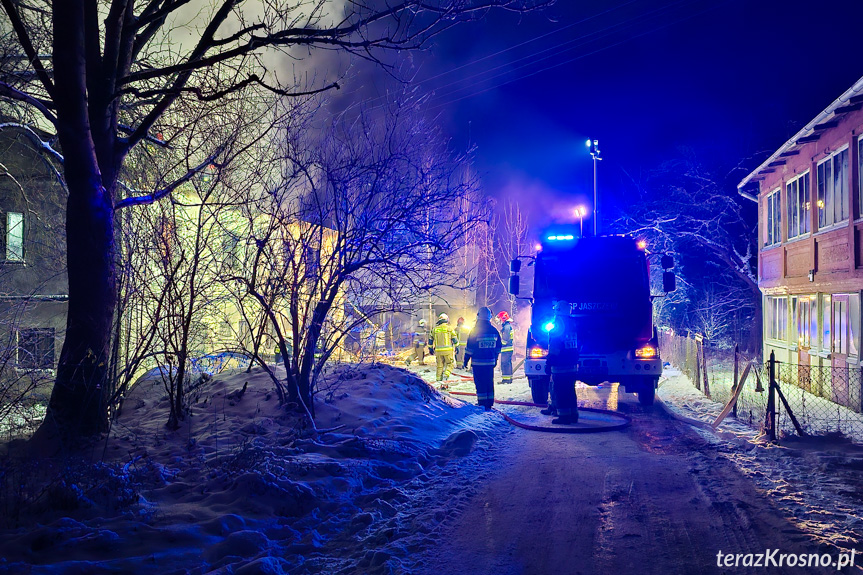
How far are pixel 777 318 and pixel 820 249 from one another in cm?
464

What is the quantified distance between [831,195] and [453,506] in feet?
43.0

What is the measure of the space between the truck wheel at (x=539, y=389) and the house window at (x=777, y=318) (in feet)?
30.8

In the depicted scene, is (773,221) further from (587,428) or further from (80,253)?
(80,253)

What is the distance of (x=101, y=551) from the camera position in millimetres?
4258

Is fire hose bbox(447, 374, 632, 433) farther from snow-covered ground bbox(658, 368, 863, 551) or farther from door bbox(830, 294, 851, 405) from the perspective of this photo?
door bbox(830, 294, 851, 405)

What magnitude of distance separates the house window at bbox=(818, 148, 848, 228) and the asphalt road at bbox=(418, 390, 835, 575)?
28.0 feet

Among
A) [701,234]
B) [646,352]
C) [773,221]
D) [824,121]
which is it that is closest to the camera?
[646,352]

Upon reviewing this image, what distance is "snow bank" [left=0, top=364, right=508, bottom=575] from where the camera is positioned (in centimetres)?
433

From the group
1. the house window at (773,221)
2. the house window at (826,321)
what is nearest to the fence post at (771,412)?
the house window at (826,321)

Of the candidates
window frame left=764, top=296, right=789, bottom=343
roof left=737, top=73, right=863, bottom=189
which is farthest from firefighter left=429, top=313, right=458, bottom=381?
roof left=737, top=73, right=863, bottom=189

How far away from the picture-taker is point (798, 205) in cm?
1656

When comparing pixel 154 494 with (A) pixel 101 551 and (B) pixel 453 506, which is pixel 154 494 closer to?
(A) pixel 101 551

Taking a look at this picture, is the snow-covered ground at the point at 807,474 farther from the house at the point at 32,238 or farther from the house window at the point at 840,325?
the house at the point at 32,238

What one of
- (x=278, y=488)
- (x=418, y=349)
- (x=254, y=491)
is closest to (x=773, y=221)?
(x=418, y=349)
